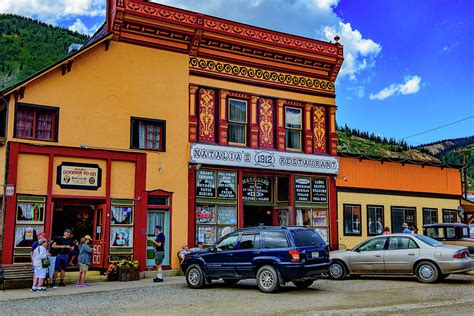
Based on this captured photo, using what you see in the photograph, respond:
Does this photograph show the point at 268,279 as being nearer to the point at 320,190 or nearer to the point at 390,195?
the point at 320,190

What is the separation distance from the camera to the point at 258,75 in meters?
23.9

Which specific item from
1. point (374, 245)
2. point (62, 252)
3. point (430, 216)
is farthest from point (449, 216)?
point (62, 252)

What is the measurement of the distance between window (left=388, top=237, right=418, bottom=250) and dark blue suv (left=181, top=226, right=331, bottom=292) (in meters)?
2.81

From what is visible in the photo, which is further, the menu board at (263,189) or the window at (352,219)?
the window at (352,219)

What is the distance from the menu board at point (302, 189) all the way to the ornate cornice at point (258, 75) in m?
4.22

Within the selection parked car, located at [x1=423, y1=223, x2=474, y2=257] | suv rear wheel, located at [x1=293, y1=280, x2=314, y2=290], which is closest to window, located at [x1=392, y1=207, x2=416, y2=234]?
parked car, located at [x1=423, y1=223, x2=474, y2=257]

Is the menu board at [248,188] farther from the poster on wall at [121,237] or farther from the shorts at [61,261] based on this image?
the shorts at [61,261]

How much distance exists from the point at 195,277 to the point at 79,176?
19.7 ft

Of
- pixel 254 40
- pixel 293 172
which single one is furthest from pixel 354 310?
pixel 254 40

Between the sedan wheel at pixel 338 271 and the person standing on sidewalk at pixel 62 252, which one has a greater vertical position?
the person standing on sidewalk at pixel 62 252

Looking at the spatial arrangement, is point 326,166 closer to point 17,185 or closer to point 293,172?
point 293,172

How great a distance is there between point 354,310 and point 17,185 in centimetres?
1183

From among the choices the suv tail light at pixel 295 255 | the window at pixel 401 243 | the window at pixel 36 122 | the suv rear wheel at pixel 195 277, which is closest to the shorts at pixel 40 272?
the suv rear wheel at pixel 195 277

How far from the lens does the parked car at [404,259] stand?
51.5ft
